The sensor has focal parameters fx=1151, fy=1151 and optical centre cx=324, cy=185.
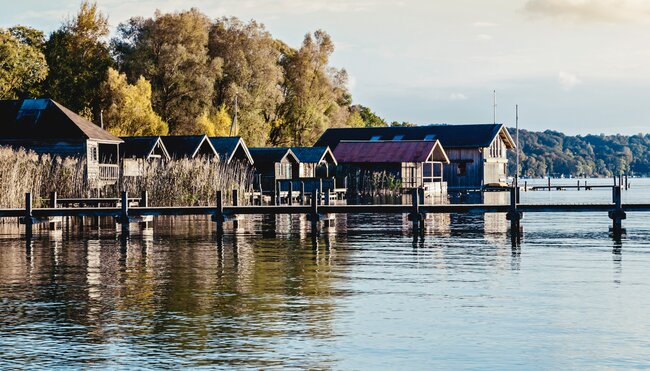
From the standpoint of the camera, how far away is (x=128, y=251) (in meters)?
38.5

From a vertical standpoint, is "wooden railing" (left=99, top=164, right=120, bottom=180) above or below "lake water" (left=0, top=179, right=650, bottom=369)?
above

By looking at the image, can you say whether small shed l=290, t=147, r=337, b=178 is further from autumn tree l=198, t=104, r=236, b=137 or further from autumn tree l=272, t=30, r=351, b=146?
autumn tree l=272, t=30, r=351, b=146

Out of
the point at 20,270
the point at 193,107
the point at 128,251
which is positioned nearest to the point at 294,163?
the point at 193,107

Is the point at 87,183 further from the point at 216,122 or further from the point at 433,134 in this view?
the point at 433,134

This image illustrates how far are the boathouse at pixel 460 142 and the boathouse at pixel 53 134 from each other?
157 feet

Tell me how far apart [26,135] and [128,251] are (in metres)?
30.9

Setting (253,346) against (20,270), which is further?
(20,270)

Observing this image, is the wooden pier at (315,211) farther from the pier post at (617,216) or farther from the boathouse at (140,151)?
the boathouse at (140,151)

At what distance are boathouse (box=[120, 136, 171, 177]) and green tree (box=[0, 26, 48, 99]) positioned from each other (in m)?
19.3

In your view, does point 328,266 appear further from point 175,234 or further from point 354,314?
point 175,234

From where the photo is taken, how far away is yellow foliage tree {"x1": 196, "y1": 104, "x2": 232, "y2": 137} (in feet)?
330

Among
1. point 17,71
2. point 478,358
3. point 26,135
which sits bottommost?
point 478,358

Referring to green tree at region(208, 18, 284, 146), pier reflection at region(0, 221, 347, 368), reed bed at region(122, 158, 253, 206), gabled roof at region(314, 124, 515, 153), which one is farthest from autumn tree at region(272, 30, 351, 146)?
pier reflection at region(0, 221, 347, 368)

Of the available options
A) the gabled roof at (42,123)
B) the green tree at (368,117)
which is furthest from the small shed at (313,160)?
the green tree at (368,117)
